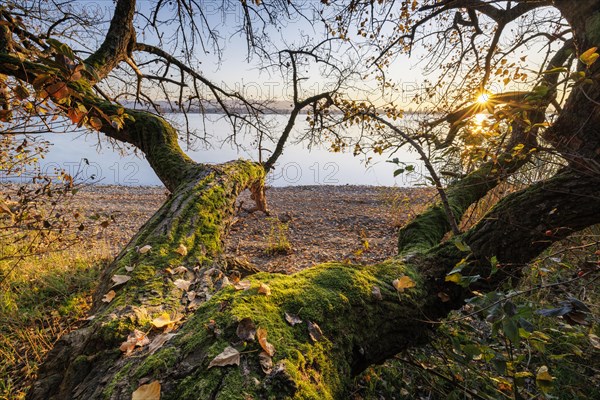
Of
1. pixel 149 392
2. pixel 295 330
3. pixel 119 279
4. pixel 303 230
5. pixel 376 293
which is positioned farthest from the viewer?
pixel 303 230

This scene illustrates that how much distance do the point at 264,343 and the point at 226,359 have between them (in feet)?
0.45

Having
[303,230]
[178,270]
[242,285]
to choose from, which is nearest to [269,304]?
[242,285]

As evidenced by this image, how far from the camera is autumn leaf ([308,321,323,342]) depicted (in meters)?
1.20

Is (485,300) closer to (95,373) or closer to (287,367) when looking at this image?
(287,367)

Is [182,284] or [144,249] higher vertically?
[144,249]

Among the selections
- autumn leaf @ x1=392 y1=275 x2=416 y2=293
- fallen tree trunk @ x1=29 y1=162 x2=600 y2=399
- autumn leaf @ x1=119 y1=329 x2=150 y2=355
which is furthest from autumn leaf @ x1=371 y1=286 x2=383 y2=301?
autumn leaf @ x1=119 y1=329 x2=150 y2=355

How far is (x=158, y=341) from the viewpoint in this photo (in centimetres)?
122

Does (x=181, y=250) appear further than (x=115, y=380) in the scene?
Yes

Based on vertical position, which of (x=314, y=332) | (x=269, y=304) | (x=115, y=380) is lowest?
(x=115, y=380)

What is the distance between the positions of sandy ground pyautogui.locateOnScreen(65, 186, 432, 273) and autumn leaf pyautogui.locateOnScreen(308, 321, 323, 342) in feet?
4.64

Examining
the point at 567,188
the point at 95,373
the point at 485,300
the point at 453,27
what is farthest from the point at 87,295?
the point at 453,27

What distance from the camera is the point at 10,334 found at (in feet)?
9.38

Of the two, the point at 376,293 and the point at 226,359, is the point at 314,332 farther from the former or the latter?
the point at 376,293

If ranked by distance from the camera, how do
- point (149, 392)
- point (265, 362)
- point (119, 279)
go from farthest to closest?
point (119, 279), point (265, 362), point (149, 392)
